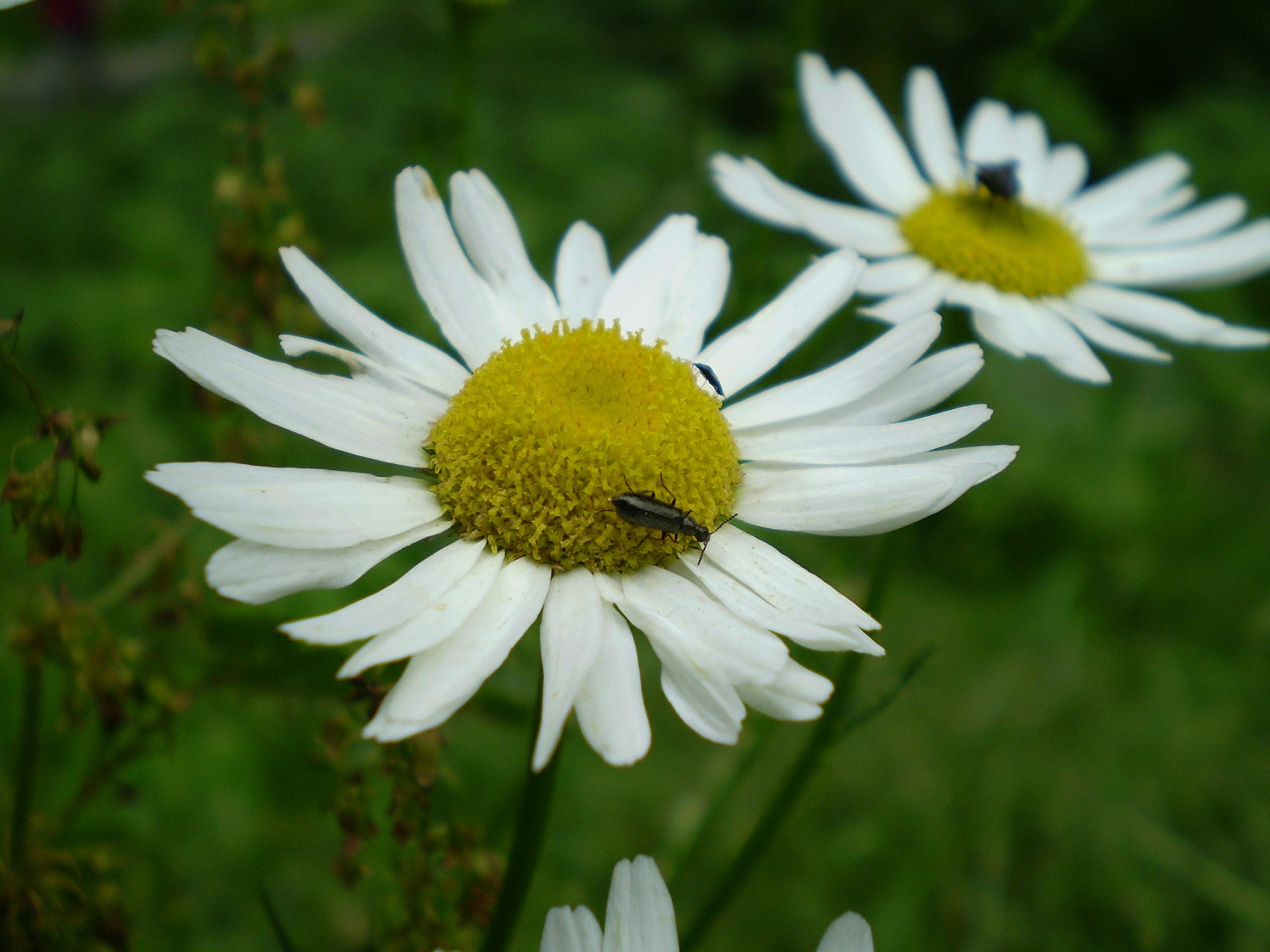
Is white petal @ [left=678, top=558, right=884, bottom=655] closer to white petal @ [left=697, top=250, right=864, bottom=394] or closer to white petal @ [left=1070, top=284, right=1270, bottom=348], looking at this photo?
white petal @ [left=697, top=250, right=864, bottom=394]

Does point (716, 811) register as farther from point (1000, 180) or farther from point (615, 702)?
point (1000, 180)

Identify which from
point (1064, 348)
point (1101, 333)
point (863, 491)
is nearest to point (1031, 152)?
point (1101, 333)

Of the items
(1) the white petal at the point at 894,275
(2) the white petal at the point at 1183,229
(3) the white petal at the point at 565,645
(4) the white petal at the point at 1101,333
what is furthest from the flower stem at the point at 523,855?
(2) the white petal at the point at 1183,229

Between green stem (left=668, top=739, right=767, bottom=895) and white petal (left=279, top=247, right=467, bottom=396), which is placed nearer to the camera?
white petal (left=279, top=247, right=467, bottom=396)

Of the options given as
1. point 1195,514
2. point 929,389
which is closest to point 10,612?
point 929,389

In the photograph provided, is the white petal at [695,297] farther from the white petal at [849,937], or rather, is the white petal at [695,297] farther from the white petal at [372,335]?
the white petal at [849,937]

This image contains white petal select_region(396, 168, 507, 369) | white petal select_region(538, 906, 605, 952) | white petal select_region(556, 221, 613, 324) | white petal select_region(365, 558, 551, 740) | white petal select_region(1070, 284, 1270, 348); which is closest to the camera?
white petal select_region(365, 558, 551, 740)

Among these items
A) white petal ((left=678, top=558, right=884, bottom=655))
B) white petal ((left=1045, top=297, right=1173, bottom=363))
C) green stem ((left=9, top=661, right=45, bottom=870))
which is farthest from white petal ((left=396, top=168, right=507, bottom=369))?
white petal ((left=1045, top=297, right=1173, bottom=363))

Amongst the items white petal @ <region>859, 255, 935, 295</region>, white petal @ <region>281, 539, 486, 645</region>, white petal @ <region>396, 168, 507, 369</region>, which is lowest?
white petal @ <region>281, 539, 486, 645</region>
